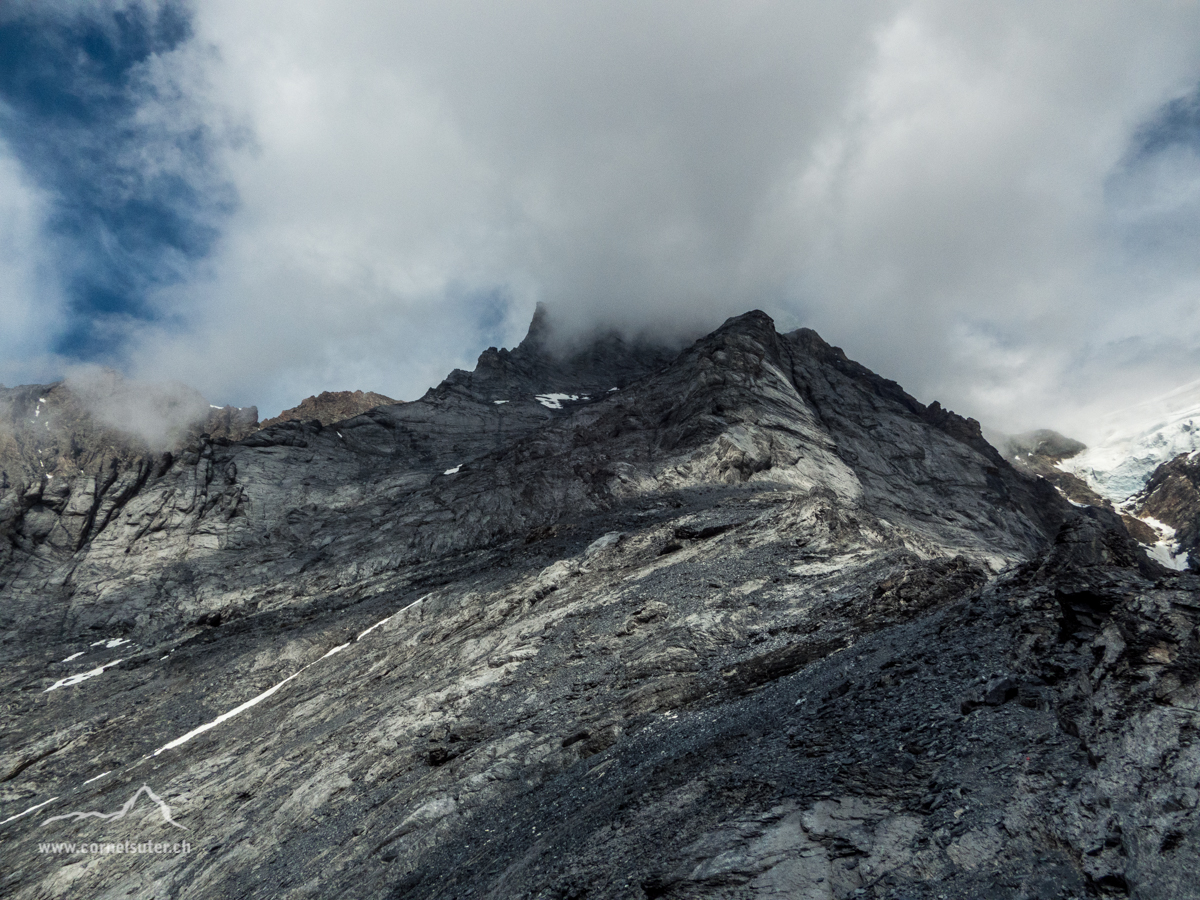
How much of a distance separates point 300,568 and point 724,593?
36747 mm

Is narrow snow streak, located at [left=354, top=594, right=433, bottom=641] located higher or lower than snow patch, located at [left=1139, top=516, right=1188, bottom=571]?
higher

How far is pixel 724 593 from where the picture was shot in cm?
2731

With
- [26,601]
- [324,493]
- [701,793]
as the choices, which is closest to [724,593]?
[701,793]

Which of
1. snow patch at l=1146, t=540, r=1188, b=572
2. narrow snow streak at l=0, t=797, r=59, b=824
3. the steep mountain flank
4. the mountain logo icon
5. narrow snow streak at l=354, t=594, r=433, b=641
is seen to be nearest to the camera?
the mountain logo icon

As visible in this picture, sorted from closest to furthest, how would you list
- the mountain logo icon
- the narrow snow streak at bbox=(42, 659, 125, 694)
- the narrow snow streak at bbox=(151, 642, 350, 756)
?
the mountain logo icon → the narrow snow streak at bbox=(151, 642, 350, 756) → the narrow snow streak at bbox=(42, 659, 125, 694)

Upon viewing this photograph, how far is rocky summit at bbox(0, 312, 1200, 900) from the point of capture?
11.1 m

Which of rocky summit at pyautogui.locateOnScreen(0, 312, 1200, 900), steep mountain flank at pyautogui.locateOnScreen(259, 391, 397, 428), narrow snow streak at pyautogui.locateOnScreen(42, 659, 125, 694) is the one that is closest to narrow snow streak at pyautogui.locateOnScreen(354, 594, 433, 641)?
rocky summit at pyautogui.locateOnScreen(0, 312, 1200, 900)

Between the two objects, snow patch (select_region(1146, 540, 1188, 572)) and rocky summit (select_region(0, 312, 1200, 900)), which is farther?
snow patch (select_region(1146, 540, 1188, 572))

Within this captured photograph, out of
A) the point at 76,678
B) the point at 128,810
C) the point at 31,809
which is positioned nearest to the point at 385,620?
the point at 128,810

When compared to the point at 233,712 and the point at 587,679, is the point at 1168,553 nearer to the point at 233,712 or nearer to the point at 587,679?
the point at 587,679

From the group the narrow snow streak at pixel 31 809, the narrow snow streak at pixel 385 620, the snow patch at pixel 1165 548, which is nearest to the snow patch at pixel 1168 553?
the snow patch at pixel 1165 548

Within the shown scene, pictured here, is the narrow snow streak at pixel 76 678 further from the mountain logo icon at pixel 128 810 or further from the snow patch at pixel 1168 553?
the snow patch at pixel 1168 553

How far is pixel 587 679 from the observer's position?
77.1 feet

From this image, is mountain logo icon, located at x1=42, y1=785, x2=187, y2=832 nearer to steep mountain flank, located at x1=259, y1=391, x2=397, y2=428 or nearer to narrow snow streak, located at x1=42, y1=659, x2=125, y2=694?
narrow snow streak, located at x1=42, y1=659, x2=125, y2=694
